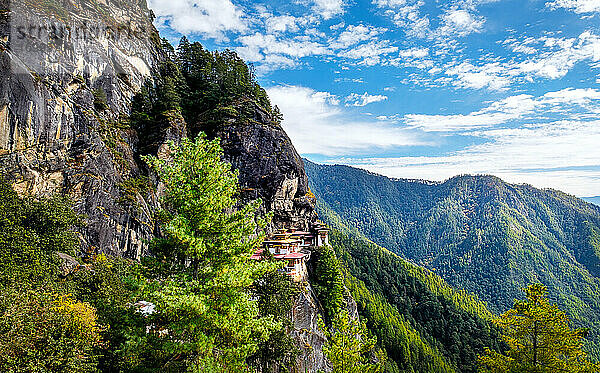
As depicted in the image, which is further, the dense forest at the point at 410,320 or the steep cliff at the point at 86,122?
the dense forest at the point at 410,320

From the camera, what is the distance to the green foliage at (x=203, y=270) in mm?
8250

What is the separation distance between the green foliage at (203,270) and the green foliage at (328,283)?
31.7 metres

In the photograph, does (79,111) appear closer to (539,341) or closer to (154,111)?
(154,111)

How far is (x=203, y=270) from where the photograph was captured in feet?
30.3

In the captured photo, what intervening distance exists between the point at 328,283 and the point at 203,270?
109 feet

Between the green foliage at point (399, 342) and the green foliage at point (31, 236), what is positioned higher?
the green foliage at point (31, 236)

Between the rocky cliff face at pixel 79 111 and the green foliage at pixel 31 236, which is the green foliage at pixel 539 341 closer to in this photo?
the green foliage at pixel 31 236

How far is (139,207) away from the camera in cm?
3438

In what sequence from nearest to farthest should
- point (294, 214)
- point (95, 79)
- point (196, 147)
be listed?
point (196, 147) < point (95, 79) < point (294, 214)

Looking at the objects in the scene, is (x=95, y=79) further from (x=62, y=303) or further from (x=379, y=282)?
(x=379, y=282)

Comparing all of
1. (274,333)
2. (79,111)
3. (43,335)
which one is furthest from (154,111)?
(43,335)

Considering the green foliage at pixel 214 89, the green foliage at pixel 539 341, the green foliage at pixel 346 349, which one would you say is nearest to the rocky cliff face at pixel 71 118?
the green foliage at pixel 214 89

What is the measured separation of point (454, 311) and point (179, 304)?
4302 inches

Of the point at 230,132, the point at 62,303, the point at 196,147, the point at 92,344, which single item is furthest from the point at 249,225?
the point at 230,132
